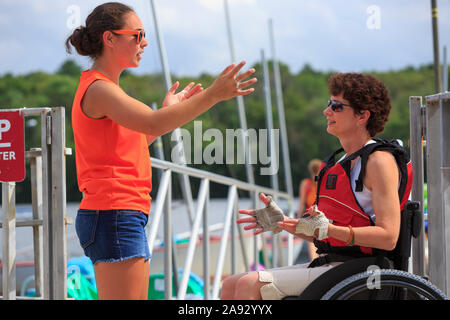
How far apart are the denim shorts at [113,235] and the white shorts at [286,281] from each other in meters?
0.43

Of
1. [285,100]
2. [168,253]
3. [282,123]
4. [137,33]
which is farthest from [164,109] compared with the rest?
[285,100]

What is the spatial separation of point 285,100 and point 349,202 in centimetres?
5864

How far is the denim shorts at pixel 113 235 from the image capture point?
1779 mm

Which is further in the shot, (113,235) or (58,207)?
(58,207)

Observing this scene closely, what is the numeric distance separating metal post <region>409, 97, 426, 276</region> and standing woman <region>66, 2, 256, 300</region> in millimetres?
1236

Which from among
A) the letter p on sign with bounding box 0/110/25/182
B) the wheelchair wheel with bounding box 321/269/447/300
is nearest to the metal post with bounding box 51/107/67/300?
the letter p on sign with bounding box 0/110/25/182

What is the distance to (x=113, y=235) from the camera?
5.85 ft

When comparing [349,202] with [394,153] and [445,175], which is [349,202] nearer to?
[394,153]

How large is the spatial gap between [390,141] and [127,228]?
989 mm

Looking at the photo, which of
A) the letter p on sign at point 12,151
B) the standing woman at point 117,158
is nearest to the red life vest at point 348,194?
the standing woman at point 117,158

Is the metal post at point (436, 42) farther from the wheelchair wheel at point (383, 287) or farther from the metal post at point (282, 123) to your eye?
the metal post at point (282, 123)
